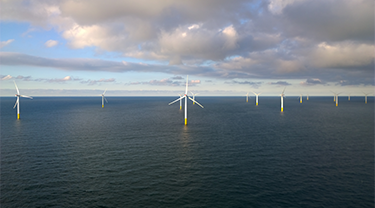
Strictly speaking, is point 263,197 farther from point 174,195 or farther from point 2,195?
point 2,195

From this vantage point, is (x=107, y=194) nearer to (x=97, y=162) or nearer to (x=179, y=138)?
(x=97, y=162)

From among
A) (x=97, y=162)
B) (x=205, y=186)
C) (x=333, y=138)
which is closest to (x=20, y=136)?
(x=97, y=162)

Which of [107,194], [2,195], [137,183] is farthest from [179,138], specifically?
[2,195]

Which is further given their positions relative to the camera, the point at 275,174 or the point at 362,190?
the point at 275,174

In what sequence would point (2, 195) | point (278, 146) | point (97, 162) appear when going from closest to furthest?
point (2, 195) → point (97, 162) → point (278, 146)

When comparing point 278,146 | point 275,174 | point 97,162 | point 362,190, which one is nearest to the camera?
point 362,190

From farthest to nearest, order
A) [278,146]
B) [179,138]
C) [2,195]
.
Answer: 1. [179,138]
2. [278,146]
3. [2,195]

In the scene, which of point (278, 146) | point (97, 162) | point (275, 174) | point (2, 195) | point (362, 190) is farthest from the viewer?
point (278, 146)

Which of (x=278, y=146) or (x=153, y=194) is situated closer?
(x=153, y=194)

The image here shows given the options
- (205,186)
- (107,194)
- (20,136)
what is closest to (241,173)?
(205,186)
